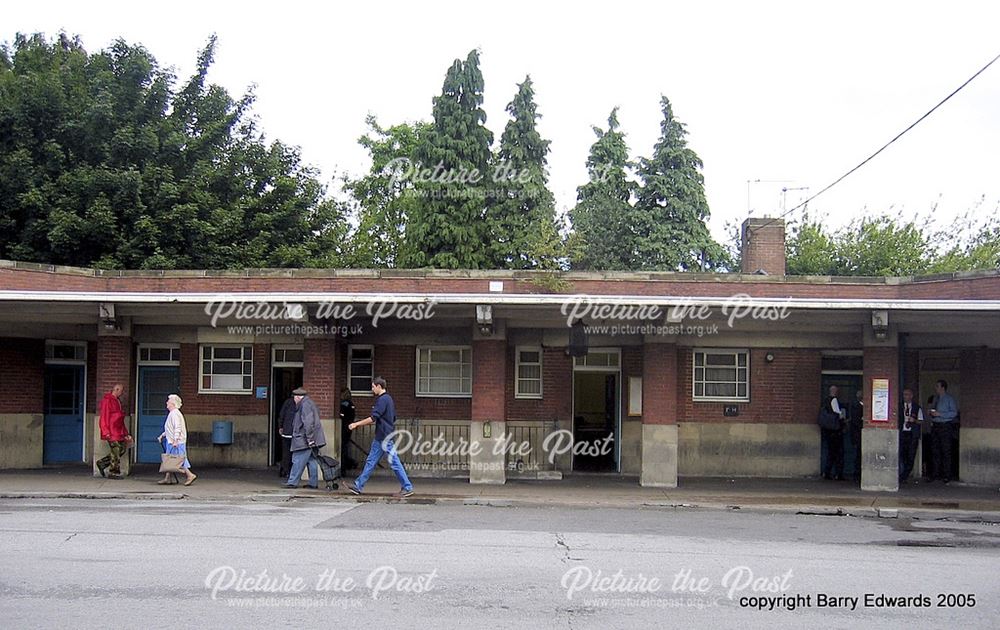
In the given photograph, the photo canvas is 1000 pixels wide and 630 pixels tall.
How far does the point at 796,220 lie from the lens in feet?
147

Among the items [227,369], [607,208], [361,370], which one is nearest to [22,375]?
[227,369]

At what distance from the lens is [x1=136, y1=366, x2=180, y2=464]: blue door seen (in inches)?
818

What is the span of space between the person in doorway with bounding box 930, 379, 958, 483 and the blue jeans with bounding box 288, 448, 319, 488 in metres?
11.9

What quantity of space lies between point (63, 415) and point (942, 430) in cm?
1816

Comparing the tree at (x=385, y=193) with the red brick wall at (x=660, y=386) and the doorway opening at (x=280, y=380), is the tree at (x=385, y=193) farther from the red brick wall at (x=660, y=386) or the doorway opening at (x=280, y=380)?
the red brick wall at (x=660, y=386)

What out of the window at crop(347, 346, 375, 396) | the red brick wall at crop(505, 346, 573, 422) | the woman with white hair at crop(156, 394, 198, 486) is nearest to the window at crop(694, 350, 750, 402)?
the red brick wall at crop(505, 346, 573, 422)

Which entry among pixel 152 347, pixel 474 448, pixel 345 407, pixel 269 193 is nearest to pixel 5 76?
pixel 269 193

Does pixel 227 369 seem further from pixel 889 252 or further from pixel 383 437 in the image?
pixel 889 252

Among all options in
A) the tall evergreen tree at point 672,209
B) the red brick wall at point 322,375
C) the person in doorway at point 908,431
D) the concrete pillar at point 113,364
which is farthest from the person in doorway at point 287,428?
the tall evergreen tree at point 672,209

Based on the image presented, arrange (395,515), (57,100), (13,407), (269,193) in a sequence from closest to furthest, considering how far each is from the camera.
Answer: (395,515)
(13,407)
(57,100)
(269,193)

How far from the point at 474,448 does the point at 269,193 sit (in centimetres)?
1667

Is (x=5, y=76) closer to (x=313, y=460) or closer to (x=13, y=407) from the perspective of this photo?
(x=13, y=407)

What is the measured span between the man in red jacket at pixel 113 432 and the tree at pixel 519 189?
1862cm

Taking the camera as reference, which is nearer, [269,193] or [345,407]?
[345,407]
